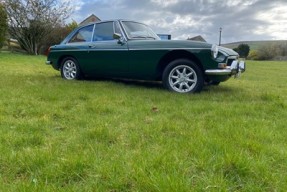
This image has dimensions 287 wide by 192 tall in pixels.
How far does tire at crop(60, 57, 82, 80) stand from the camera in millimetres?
7289

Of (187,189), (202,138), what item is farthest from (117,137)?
(187,189)

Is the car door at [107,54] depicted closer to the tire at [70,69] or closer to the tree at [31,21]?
the tire at [70,69]

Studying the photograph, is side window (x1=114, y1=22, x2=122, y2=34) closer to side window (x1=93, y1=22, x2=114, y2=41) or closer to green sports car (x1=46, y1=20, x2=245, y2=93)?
green sports car (x1=46, y1=20, x2=245, y2=93)

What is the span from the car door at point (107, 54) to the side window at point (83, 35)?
0.55ft

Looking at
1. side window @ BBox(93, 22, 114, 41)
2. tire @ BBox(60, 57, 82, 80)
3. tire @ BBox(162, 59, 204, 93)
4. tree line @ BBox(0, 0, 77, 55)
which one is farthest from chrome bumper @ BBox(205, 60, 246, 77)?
tree line @ BBox(0, 0, 77, 55)

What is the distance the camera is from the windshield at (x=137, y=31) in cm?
634

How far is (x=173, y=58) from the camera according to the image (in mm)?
5816

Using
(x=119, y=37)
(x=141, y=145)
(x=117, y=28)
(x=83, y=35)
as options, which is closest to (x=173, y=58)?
(x=119, y=37)

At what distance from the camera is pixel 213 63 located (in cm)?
531

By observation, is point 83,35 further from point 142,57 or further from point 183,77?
point 183,77

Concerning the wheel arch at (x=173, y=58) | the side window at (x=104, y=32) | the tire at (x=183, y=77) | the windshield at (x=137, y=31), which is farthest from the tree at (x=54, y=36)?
the tire at (x=183, y=77)

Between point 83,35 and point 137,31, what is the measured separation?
153 centimetres

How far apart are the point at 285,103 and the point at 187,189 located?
3441 mm

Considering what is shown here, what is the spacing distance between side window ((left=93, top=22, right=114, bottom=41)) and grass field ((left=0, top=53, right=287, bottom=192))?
232cm
